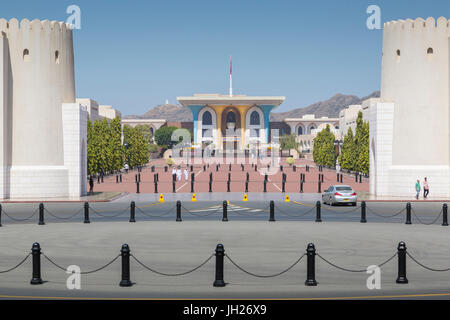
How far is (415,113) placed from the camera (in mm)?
37594

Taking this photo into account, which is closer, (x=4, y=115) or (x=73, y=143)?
(x=4, y=115)

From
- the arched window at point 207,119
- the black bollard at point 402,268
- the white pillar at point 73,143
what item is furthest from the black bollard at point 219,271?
the arched window at point 207,119

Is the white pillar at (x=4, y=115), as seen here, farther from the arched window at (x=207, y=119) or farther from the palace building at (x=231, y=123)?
the arched window at (x=207, y=119)

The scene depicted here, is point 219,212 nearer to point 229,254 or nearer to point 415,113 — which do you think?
point 229,254

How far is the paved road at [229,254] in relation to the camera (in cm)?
1242

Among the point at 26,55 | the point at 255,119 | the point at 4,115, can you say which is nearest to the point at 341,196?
the point at 4,115

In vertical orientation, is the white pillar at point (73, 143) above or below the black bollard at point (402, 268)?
above

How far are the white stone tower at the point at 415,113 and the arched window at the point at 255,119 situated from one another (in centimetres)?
12560

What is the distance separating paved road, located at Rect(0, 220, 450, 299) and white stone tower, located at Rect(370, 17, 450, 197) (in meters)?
14.6

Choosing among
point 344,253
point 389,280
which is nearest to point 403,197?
point 344,253

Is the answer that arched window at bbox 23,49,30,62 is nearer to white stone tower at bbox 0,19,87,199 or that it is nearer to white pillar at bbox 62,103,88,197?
white stone tower at bbox 0,19,87,199

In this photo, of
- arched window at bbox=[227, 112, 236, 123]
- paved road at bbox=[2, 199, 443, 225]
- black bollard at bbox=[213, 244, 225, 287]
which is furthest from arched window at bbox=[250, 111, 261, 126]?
black bollard at bbox=[213, 244, 225, 287]

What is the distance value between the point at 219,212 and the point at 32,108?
1472cm
